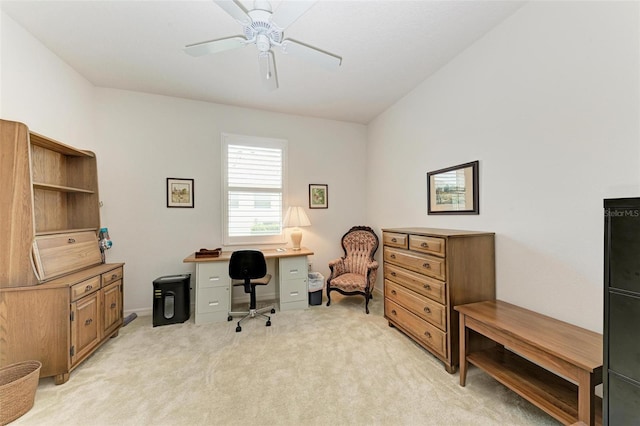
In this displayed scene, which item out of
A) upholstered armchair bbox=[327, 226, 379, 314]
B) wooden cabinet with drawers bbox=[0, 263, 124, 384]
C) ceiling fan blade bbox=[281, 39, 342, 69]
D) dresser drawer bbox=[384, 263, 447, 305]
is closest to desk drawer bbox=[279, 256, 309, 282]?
upholstered armchair bbox=[327, 226, 379, 314]

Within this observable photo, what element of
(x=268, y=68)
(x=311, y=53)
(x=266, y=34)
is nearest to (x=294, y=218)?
(x=268, y=68)

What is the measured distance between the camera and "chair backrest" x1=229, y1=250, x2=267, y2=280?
9.65 ft

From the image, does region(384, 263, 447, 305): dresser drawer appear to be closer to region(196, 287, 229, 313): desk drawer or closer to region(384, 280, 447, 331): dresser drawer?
region(384, 280, 447, 331): dresser drawer

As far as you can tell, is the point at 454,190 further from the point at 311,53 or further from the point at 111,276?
the point at 111,276

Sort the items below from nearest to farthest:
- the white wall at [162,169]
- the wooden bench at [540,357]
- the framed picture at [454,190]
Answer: the wooden bench at [540,357]
the framed picture at [454,190]
the white wall at [162,169]

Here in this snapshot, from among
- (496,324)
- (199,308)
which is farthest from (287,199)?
(496,324)

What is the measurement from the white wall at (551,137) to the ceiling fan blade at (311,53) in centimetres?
155

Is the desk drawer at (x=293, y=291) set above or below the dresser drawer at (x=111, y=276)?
below

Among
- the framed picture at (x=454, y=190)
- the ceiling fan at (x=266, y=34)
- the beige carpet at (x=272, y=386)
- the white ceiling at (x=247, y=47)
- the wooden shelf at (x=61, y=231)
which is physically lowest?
the beige carpet at (x=272, y=386)

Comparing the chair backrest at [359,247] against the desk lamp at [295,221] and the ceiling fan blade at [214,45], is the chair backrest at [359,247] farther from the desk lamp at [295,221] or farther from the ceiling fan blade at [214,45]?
the ceiling fan blade at [214,45]

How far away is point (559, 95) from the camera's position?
177cm

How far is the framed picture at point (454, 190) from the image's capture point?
244cm

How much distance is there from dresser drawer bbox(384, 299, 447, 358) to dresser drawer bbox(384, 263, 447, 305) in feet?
0.92

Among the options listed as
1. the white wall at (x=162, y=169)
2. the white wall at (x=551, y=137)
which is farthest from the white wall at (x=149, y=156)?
the white wall at (x=551, y=137)
